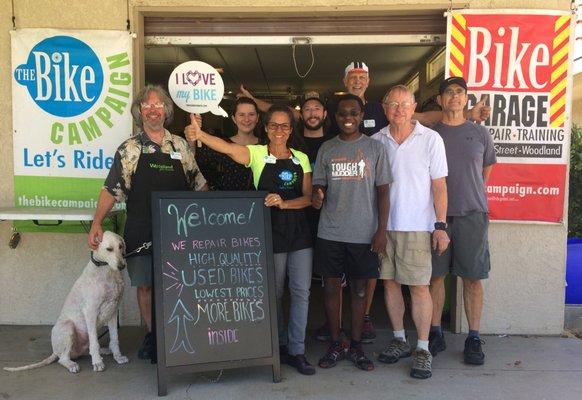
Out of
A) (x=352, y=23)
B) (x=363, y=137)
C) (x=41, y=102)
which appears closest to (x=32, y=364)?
(x=41, y=102)

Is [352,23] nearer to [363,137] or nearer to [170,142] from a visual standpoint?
[363,137]

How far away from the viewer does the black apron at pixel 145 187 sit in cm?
355

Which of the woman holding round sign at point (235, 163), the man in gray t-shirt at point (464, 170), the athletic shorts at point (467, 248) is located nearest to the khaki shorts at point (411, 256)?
the athletic shorts at point (467, 248)

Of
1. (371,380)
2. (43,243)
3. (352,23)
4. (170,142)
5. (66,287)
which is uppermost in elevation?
(352,23)

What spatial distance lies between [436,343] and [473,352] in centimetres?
30

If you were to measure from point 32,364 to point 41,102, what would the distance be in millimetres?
Answer: 2206

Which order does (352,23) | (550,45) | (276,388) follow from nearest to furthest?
(276,388), (550,45), (352,23)

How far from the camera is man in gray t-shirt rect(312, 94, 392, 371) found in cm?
335

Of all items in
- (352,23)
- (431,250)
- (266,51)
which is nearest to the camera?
(431,250)

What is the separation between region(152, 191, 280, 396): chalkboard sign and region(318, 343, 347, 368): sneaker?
42cm

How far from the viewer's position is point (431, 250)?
11.6 ft

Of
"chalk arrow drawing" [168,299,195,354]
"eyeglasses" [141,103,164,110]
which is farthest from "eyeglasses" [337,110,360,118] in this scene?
"chalk arrow drawing" [168,299,195,354]

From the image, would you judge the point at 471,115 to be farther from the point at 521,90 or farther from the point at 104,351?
the point at 104,351

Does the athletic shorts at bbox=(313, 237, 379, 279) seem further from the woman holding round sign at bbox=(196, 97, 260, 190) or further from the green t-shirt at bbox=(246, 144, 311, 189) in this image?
the woman holding round sign at bbox=(196, 97, 260, 190)
